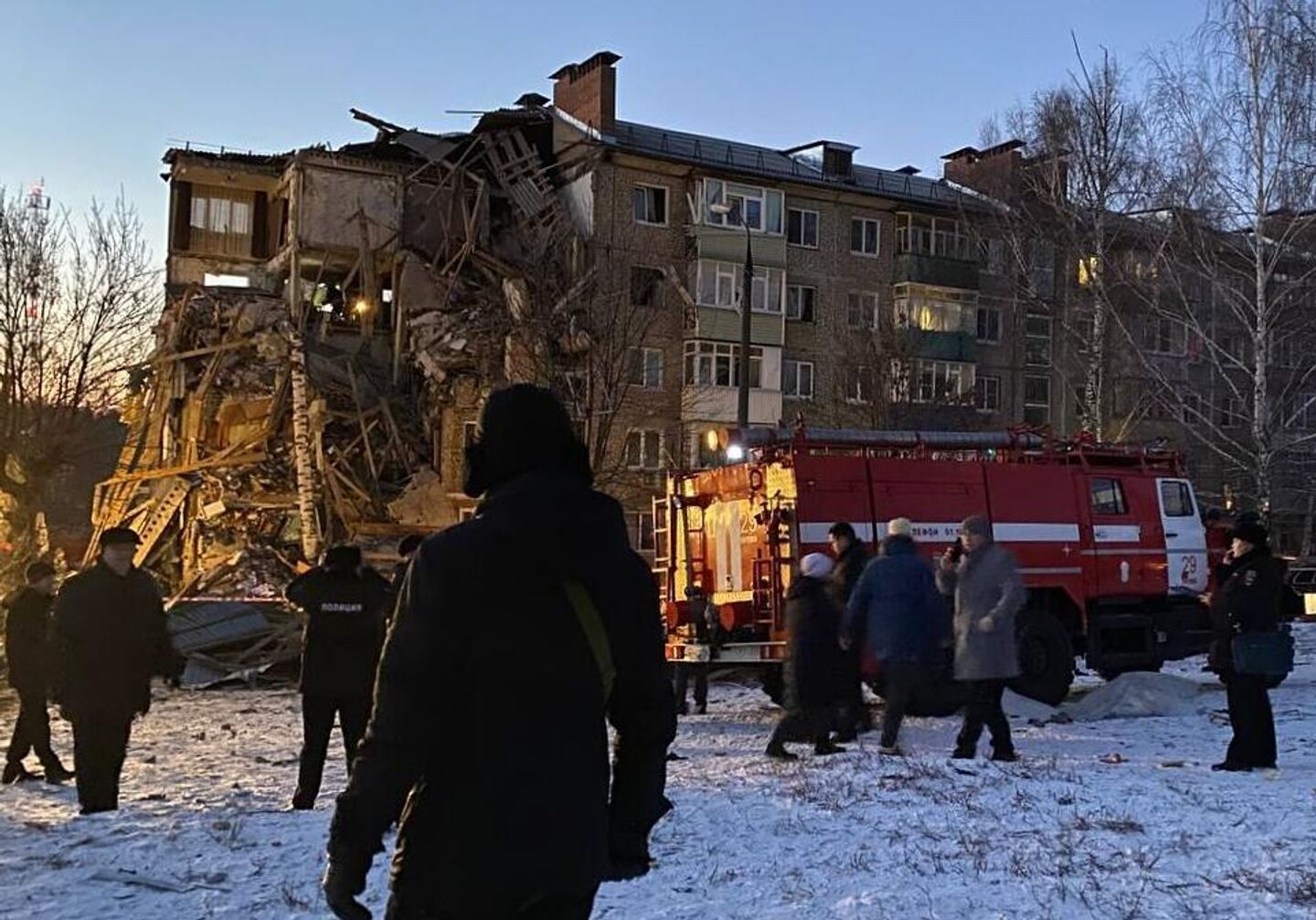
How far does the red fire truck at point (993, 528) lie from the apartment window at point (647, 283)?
2282 cm

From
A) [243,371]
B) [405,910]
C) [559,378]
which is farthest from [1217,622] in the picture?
[243,371]

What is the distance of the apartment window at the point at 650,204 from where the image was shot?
1559 inches

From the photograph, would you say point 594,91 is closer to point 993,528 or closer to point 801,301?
point 801,301

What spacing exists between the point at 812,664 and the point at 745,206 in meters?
32.9

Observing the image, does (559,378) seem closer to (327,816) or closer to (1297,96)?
(1297,96)

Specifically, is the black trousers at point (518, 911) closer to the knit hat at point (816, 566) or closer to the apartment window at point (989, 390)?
the knit hat at point (816, 566)

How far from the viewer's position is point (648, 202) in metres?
39.8

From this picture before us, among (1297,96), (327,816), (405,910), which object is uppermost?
(1297,96)

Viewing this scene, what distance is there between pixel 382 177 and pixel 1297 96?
24.2 m

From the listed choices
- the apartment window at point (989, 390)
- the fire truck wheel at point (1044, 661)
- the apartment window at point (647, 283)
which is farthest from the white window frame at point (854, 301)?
the fire truck wheel at point (1044, 661)

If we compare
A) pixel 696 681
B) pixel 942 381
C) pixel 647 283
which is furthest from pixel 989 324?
pixel 696 681

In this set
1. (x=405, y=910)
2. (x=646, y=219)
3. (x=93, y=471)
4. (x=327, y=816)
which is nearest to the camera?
(x=405, y=910)

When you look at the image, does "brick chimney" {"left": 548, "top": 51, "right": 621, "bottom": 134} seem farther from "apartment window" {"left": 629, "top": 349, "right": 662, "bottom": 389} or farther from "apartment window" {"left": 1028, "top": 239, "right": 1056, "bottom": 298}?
"apartment window" {"left": 1028, "top": 239, "right": 1056, "bottom": 298}

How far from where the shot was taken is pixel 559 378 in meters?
24.3
